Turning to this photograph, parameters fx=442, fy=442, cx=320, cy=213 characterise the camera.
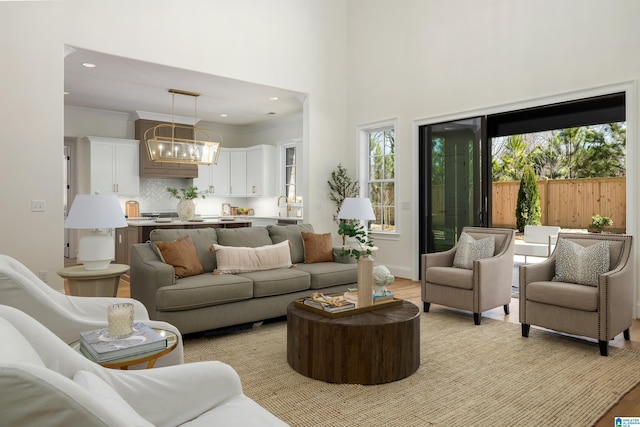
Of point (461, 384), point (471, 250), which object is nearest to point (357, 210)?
point (471, 250)

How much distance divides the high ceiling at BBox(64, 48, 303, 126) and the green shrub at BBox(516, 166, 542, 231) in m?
5.10

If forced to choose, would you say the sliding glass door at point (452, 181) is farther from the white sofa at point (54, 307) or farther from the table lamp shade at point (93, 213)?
the white sofa at point (54, 307)

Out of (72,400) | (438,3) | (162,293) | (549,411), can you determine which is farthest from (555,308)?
(438,3)

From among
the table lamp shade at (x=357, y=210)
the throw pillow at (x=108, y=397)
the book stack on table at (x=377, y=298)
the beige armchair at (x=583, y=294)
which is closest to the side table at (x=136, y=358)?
the throw pillow at (x=108, y=397)

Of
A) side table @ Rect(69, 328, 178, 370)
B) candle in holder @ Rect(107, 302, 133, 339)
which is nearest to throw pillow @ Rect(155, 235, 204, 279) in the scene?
side table @ Rect(69, 328, 178, 370)

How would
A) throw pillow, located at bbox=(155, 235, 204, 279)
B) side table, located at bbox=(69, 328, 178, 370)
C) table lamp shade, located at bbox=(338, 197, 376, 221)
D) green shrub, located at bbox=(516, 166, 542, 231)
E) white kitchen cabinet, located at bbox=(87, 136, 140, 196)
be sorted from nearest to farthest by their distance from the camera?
side table, located at bbox=(69, 328, 178, 370)
throw pillow, located at bbox=(155, 235, 204, 279)
table lamp shade, located at bbox=(338, 197, 376, 221)
white kitchen cabinet, located at bbox=(87, 136, 140, 196)
green shrub, located at bbox=(516, 166, 542, 231)

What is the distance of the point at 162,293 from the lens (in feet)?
11.6

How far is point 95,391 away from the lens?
118 centimetres

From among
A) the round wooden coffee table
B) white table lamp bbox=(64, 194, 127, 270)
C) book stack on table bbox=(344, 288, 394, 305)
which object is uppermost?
white table lamp bbox=(64, 194, 127, 270)

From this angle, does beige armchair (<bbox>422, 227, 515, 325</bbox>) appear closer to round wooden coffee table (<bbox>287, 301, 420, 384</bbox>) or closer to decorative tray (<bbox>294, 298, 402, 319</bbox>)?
decorative tray (<bbox>294, 298, 402, 319</bbox>)

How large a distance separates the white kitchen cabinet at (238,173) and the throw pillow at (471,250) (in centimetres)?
611

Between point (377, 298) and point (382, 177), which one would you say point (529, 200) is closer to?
point (382, 177)

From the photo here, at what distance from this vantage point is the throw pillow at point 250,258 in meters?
4.23

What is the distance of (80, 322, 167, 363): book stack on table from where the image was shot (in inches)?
70.6
